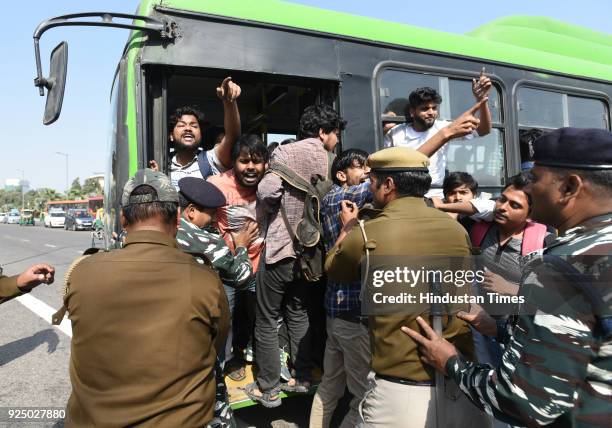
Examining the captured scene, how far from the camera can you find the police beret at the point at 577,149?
46.6 inches

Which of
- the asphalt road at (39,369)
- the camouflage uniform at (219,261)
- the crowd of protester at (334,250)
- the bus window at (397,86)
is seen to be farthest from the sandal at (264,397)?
the bus window at (397,86)

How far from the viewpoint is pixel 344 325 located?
8.12 ft

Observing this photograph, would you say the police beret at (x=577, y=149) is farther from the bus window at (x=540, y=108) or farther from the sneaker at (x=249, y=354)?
the bus window at (x=540, y=108)

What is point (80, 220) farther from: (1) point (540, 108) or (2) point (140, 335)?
(2) point (140, 335)

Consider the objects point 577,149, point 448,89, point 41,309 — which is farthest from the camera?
point 41,309

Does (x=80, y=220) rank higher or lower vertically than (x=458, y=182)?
higher

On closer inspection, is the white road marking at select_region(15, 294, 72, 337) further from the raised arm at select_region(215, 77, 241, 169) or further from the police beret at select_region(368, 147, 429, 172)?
the police beret at select_region(368, 147, 429, 172)

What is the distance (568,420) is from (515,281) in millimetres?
1434

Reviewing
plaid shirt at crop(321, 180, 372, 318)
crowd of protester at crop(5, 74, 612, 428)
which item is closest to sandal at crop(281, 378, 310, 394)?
crowd of protester at crop(5, 74, 612, 428)

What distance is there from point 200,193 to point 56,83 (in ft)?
3.83

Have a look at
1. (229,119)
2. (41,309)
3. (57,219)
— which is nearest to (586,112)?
(229,119)

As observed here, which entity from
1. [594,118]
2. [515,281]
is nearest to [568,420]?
[515,281]

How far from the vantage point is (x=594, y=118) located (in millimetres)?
4199

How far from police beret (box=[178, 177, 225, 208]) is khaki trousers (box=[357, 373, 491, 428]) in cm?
115
